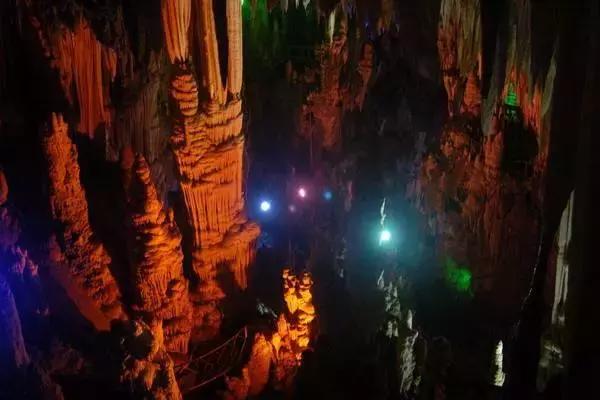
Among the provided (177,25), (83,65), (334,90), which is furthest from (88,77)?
(334,90)

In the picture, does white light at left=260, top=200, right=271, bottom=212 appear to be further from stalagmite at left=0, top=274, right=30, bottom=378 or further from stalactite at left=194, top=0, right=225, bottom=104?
stalagmite at left=0, top=274, right=30, bottom=378

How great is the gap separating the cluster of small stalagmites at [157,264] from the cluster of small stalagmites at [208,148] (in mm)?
345

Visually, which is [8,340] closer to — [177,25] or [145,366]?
[145,366]

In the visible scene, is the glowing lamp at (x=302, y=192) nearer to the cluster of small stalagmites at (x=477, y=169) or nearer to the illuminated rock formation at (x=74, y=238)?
the cluster of small stalagmites at (x=477, y=169)

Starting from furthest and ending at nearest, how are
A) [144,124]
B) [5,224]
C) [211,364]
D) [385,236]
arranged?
[385,236] → [144,124] → [211,364] → [5,224]

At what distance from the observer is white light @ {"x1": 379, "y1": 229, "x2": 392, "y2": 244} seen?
880 centimetres

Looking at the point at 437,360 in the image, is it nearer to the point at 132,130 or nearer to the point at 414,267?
the point at 414,267

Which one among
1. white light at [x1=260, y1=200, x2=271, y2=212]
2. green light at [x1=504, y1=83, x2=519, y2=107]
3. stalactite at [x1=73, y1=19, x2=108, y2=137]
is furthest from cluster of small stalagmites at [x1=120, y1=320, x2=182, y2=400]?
white light at [x1=260, y1=200, x2=271, y2=212]

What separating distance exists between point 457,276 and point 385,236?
1379mm

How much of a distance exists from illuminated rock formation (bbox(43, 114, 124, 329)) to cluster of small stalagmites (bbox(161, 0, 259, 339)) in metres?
0.90

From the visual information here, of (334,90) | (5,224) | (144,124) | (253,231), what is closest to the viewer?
(5,224)

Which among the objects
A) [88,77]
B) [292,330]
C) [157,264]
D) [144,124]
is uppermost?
[88,77]

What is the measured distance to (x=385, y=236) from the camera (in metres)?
8.88

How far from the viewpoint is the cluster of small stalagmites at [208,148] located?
16.9ft
